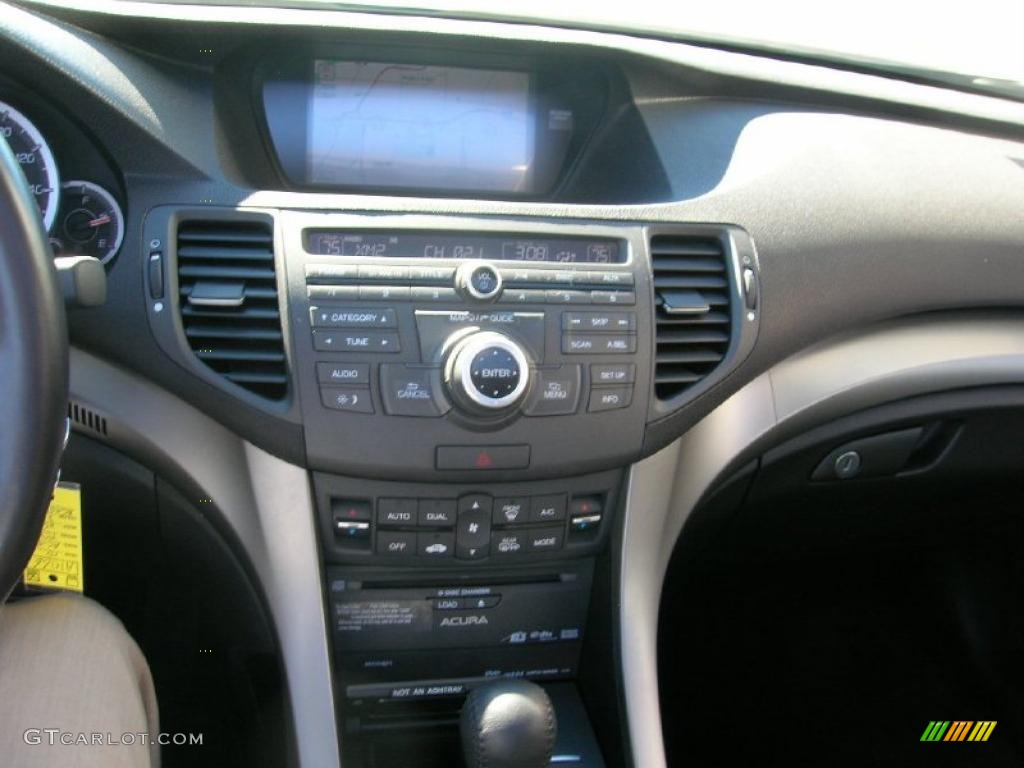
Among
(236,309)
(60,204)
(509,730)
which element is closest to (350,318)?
(236,309)

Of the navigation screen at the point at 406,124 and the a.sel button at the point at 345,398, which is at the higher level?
the navigation screen at the point at 406,124

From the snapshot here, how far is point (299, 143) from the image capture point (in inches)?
62.5

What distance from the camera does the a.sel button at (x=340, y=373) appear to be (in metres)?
1.29

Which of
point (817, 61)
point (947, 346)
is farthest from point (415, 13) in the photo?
point (947, 346)

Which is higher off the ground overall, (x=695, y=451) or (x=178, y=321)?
(x=178, y=321)

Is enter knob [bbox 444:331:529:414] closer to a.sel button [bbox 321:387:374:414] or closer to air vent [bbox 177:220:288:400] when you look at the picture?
a.sel button [bbox 321:387:374:414]

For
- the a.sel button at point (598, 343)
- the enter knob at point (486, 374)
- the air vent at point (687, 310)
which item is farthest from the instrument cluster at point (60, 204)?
the air vent at point (687, 310)

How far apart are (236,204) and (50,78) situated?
26cm

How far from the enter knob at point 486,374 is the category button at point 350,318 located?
0.09 metres

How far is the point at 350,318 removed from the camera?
1.30 meters

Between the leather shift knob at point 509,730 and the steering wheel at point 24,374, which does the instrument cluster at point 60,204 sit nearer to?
the steering wheel at point 24,374

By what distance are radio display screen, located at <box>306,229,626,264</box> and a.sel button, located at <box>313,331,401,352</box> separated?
100 mm

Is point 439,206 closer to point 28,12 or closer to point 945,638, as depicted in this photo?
point 28,12

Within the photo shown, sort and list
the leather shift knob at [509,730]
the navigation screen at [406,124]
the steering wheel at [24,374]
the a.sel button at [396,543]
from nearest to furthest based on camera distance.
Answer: the steering wheel at [24,374] → the leather shift knob at [509,730] → the a.sel button at [396,543] → the navigation screen at [406,124]
